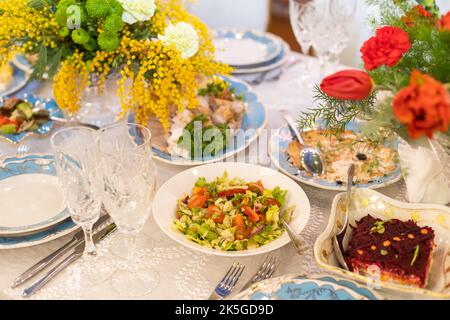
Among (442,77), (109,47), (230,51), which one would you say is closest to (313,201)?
(442,77)

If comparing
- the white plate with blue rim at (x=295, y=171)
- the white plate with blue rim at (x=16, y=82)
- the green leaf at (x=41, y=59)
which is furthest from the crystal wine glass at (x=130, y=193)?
the white plate with blue rim at (x=16, y=82)

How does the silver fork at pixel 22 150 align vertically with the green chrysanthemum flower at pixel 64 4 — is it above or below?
below

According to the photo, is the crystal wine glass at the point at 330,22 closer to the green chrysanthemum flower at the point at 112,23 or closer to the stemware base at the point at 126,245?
the green chrysanthemum flower at the point at 112,23

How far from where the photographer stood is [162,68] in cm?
140

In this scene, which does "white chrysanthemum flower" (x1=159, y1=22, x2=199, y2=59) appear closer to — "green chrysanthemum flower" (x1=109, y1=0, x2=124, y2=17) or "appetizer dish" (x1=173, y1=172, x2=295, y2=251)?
"green chrysanthemum flower" (x1=109, y1=0, x2=124, y2=17)

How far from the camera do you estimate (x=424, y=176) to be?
1188 millimetres

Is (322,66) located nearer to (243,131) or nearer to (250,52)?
(250,52)

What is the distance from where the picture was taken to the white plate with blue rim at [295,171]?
1.30m

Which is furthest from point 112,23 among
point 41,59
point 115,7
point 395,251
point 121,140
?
point 395,251

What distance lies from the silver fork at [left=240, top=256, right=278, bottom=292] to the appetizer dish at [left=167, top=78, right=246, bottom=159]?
422 millimetres

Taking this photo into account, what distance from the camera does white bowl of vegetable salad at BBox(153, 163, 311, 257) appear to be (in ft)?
3.62

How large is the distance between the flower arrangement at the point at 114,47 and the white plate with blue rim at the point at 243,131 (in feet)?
Result: 0.39
